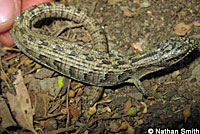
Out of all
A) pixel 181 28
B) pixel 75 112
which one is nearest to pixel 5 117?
pixel 75 112

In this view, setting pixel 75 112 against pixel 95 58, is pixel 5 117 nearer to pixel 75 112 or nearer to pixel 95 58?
pixel 75 112

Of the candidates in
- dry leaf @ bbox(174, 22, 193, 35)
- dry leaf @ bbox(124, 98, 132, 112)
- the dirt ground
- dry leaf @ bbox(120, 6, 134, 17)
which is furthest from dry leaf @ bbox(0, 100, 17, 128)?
dry leaf @ bbox(174, 22, 193, 35)

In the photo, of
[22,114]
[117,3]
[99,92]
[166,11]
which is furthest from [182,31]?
[22,114]

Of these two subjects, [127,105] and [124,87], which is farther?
[124,87]

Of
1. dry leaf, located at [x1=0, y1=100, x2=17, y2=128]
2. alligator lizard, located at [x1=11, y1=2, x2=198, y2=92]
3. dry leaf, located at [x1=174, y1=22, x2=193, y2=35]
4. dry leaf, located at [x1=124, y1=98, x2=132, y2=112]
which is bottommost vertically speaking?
dry leaf, located at [x1=0, y1=100, x2=17, y2=128]

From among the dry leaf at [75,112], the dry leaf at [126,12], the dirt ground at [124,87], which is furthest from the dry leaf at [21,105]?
the dry leaf at [126,12]

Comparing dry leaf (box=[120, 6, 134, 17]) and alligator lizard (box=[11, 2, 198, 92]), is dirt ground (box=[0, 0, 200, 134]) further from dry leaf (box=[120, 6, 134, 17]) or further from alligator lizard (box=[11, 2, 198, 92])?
alligator lizard (box=[11, 2, 198, 92])
